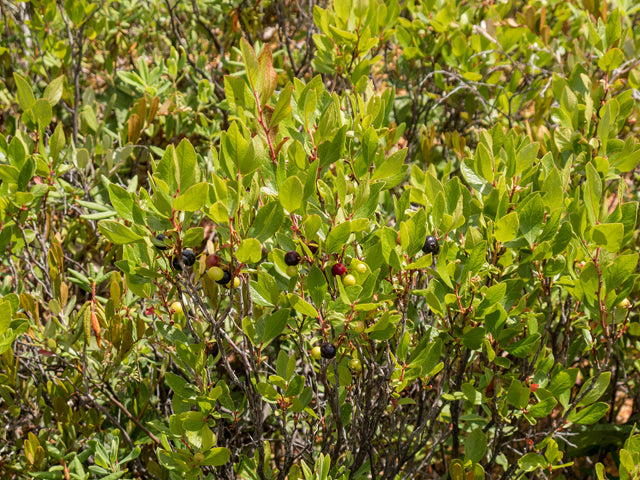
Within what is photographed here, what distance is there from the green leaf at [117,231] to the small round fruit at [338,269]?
42cm

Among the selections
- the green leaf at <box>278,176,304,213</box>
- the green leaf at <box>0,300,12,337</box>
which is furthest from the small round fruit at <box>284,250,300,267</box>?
the green leaf at <box>0,300,12,337</box>

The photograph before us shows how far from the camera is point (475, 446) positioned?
5.33 feet

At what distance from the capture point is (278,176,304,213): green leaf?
120cm

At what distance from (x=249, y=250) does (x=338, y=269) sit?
0.24 m

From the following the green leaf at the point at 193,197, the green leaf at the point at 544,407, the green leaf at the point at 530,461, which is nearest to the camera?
the green leaf at the point at 193,197

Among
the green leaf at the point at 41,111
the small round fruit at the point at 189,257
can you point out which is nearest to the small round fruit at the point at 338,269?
the small round fruit at the point at 189,257

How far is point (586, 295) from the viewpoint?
1412 millimetres

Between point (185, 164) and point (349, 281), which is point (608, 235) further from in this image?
point (185, 164)

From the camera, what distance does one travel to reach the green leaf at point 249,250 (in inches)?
46.8

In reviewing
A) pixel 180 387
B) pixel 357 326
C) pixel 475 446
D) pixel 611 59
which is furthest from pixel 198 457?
pixel 611 59

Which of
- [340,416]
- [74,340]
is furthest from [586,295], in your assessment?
[74,340]

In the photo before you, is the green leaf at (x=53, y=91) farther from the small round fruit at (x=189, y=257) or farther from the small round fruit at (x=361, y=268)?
the small round fruit at (x=361, y=268)

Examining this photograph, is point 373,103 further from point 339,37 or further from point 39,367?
point 39,367

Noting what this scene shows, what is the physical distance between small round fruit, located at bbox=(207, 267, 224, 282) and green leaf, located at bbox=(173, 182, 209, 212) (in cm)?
17
